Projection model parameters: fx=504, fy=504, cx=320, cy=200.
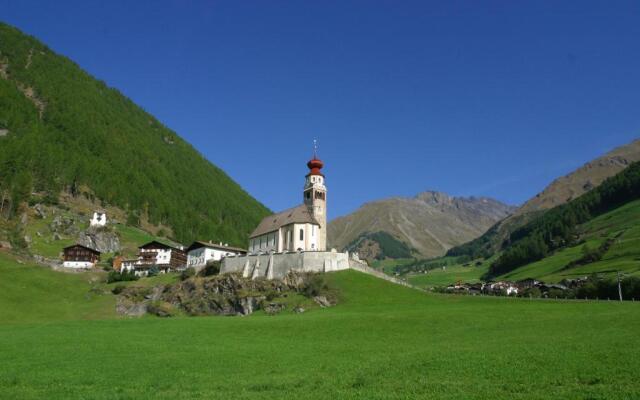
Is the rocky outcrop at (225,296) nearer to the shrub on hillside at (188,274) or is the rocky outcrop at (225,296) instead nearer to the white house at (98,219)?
the shrub on hillside at (188,274)

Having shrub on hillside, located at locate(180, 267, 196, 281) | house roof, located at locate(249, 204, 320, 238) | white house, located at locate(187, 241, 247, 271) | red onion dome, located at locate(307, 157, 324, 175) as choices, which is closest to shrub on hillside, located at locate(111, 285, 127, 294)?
shrub on hillside, located at locate(180, 267, 196, 281)

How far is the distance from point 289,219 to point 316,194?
8625mm

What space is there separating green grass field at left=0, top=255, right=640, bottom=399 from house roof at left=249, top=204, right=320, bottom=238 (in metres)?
38.4

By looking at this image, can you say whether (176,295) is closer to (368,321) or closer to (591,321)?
(368,321)

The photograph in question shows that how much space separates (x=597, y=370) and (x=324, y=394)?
14.2 m

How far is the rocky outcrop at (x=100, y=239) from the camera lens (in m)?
157

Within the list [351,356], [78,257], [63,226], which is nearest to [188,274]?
[78,257]

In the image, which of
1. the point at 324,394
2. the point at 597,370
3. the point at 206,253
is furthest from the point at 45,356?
the point at 206,253

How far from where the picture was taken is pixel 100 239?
16038 centimetres

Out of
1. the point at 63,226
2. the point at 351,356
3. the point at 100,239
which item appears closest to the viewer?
the point at 351,356

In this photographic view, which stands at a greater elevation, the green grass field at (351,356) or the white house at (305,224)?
the white house at (305,224)

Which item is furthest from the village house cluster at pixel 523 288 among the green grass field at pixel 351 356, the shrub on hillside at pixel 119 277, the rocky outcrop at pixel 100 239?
Result: the rocky outcrop at pixel 100 239

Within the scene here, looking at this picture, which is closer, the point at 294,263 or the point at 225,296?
the point at 225,296

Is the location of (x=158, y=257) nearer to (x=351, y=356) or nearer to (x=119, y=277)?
(x=119, y=277)
